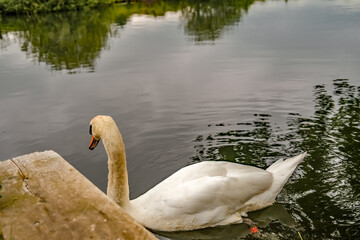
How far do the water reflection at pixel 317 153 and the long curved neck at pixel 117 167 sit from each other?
1713 millimetres

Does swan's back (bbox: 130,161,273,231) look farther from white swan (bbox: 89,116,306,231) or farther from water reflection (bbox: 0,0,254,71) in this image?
water reflection (bbox: 0,0,254,71)

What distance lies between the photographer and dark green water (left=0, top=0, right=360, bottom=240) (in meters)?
5.15

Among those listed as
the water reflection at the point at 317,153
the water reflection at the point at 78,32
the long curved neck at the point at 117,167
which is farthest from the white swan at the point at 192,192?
the water reflection at the point at 78,32

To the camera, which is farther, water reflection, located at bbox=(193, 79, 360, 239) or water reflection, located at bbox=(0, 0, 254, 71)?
water reflection, located at bbox=(0, 0, 254, 71)

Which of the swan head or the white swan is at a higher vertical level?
the swan head

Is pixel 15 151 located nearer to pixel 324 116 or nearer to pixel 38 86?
pixel 38 86

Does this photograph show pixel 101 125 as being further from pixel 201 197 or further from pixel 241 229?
pixel 241 229

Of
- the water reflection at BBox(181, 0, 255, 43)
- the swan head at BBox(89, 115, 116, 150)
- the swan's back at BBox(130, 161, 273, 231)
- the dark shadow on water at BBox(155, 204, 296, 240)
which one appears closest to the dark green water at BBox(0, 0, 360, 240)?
the dark shadow on water at BBox(155, 204, 296, 240)

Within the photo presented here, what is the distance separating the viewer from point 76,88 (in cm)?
1120

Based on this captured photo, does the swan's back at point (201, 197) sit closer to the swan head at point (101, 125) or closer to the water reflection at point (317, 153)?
the water reflection at point (317, 153)

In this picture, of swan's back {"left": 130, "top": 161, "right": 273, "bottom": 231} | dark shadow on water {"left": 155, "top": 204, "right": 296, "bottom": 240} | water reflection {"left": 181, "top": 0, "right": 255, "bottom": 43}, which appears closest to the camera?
swan's back {"left": 130, "top": 161, "right": 273, "bottom": 231}

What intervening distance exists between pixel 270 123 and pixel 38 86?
7283mm

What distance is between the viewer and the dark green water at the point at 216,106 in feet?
16.9

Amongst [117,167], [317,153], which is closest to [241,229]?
[117,167]
